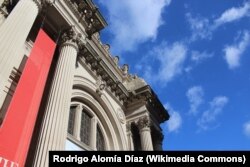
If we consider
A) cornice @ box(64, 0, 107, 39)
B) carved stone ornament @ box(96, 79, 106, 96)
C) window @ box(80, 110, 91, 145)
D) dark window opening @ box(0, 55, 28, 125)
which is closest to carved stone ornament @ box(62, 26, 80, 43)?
cornice @ box(64, 0, 107, 39)

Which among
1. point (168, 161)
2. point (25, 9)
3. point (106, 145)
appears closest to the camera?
point (168, 161)

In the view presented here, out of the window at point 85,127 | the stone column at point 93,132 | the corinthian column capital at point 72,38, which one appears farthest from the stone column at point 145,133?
the corinthian column capital at point 72,38

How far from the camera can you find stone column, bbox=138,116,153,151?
57.5 ft

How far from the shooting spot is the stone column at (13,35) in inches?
313

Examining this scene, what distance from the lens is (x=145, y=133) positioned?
18.3 meters

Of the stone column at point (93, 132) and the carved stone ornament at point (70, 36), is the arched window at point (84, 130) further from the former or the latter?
the carved stone ornament at point (70, 36)

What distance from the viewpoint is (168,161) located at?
7766 millimetres

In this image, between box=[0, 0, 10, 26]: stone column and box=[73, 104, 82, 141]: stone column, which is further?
box=[73, 104, 82, 141]: stone column

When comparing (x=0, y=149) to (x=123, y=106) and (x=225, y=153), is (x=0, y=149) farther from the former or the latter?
(x=123, y=106)

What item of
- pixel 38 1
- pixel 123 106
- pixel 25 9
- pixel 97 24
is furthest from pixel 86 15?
pixel 123 106

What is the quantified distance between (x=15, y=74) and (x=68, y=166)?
511cm

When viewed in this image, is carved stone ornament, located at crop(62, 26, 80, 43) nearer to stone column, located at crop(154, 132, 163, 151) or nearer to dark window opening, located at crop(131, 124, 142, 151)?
dark window opening, located at crop(131, 124, 142, 151)
